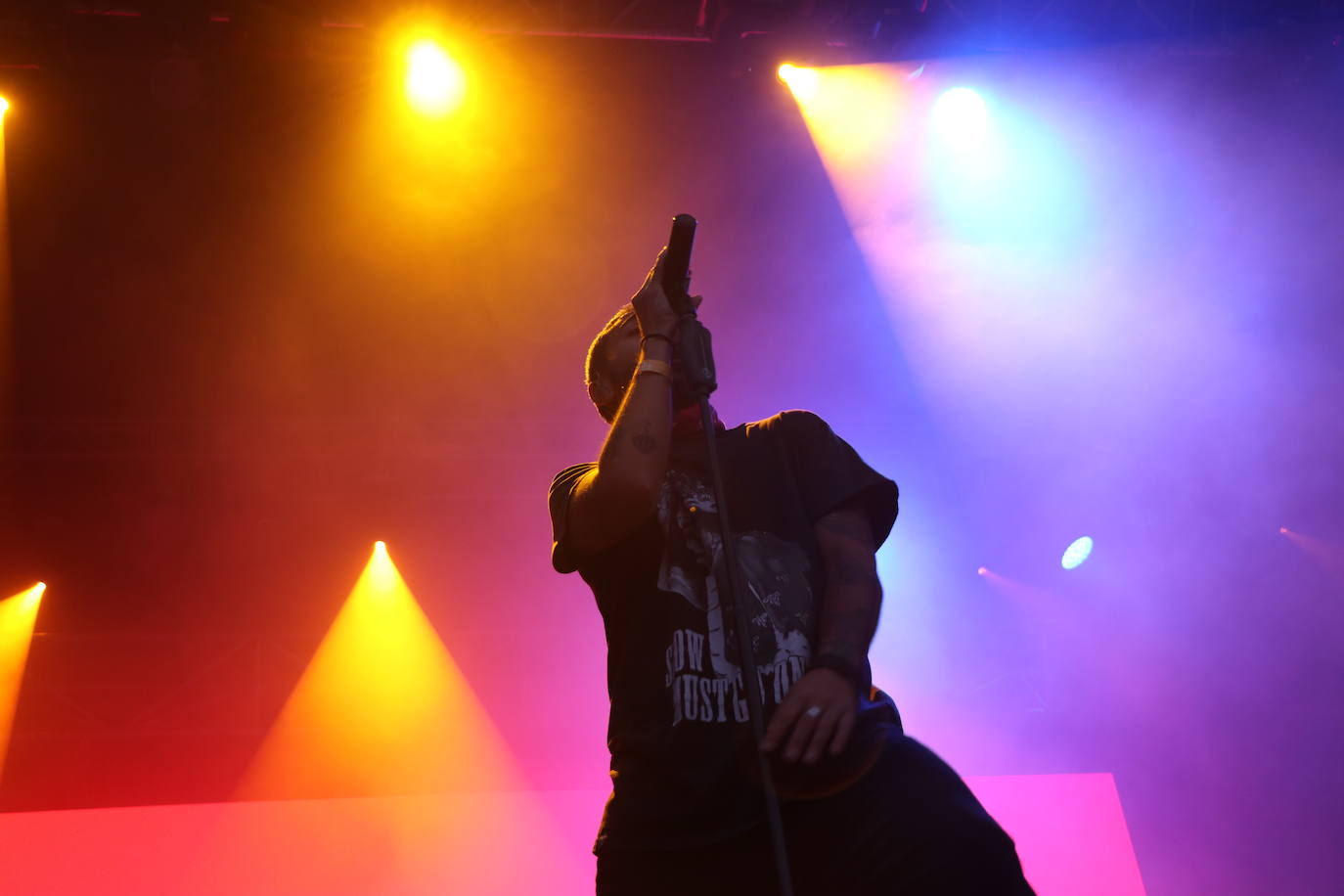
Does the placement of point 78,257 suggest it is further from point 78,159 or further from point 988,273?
point 988,273

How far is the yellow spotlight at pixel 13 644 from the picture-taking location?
475 centimetres

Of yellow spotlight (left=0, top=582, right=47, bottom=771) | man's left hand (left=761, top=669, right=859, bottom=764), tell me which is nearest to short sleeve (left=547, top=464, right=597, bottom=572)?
man's left hand (left=761, top=669, right=859, bottom=764)

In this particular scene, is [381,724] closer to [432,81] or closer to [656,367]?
[432,81]

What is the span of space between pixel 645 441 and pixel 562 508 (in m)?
0.29

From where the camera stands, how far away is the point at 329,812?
435 centimetres

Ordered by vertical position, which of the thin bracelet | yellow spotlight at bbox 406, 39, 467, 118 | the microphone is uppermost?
yellow spotlight at bbox 406, 39, 467, 118

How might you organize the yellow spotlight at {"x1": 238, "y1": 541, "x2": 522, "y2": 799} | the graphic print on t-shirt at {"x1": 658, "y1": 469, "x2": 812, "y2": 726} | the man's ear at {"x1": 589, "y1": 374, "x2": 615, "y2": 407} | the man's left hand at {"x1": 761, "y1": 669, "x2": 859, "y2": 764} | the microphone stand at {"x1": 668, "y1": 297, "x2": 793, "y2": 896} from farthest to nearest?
the yellow spotlight at {"x1": 238, "y1": 541, "x2": 522, "y2": 799} → the man's ear at {"x1": 589, "y1": 374, "x2": 615, "y2": 407} → the graphic print on t-shirt at {"x1": 658, "y1": 469, "x2": 812, "y2": 726} → the man's left hand at {"x1": 761, "y1": 669, "x2": 859, "y2": 764} → the microphone stand at {"x1": 668, "y1": 297, "x2": 793, "y2": 896}

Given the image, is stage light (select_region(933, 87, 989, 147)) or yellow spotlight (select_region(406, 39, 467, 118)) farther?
stage light (select_region(933, 87, 989, 147))

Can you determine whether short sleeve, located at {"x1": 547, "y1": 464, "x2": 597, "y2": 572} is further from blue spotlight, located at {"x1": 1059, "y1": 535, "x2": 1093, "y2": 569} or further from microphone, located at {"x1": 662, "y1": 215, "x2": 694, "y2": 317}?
blue spotlight, located at {"x1": 1059, "y1": 535, "x2": 1093, "y2": 569}

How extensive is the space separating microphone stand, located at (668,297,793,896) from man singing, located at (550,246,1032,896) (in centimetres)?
2

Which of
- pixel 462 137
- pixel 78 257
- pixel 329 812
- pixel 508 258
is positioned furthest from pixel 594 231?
pixel 329 812

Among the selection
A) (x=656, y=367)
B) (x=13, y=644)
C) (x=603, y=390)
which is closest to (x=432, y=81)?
(x=603, y=390)

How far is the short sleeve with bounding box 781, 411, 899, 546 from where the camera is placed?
130cm

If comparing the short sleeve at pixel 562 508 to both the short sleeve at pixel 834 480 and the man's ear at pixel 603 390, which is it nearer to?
the man's ear at pixel 603 390
